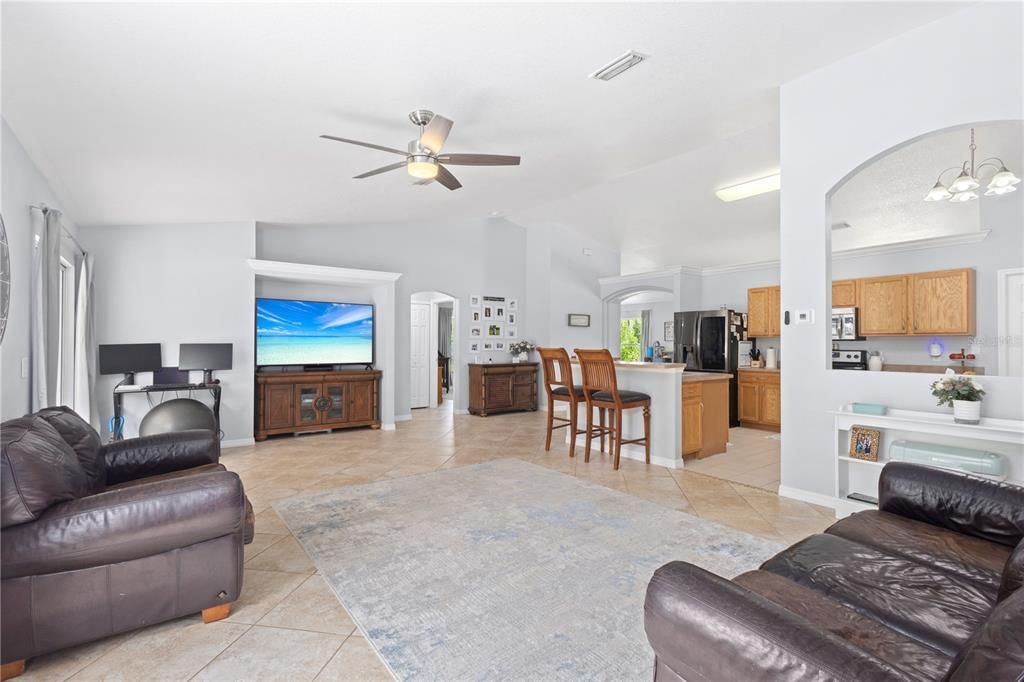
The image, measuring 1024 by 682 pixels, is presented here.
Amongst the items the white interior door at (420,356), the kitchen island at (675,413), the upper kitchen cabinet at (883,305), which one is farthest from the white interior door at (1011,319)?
the white interior door at (420,356)

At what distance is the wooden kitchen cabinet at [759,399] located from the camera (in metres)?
6.50

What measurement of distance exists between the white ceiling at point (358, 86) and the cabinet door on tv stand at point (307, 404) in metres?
2.20

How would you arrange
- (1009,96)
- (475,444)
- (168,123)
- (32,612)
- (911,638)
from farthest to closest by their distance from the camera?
(475,444) < (168,123) < (1009,96) < (32,612) < (911,638)

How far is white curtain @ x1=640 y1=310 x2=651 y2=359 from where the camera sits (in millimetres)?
11945

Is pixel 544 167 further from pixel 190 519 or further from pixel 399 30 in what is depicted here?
pixel 190 519

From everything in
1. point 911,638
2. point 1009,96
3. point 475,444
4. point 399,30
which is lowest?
point 475,444

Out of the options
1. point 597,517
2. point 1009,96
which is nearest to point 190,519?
point 597,517

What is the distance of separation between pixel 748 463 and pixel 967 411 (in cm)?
214

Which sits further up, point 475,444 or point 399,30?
point 399,30

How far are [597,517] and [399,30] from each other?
3024 mm

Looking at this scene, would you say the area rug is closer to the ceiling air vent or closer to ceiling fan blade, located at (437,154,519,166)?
ceiling fan blade, located at (437,154,519,166)

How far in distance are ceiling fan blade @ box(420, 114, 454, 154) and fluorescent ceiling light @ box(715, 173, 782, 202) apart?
411cm

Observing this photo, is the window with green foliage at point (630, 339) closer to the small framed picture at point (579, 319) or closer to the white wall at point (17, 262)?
the small framed picture at point (579, 319)

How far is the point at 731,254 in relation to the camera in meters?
7.81
